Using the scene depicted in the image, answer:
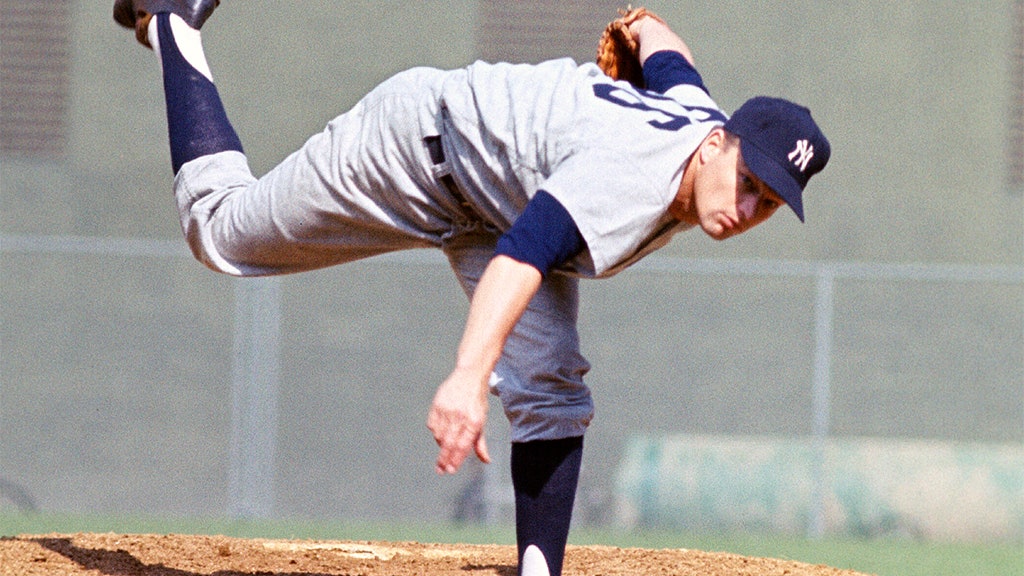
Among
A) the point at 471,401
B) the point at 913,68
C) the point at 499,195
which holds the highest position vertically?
the point at 499,195

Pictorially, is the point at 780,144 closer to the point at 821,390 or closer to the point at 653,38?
the point at 653,38

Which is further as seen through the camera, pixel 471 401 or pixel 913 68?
pixel 913 68

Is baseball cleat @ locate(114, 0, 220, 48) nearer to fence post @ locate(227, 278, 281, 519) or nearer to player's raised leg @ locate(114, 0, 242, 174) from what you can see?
player's raised leg @ locate(114, 0, 242, 174)

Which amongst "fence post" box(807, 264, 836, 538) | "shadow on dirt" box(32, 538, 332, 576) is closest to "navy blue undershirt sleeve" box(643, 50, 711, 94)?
"shadow on dirt" box(32, 538, 332, 576)

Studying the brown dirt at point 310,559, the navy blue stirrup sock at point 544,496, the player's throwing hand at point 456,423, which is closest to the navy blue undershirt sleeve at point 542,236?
the player's throwing hand at point 456,423

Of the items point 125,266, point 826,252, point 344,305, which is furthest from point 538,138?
point 826,252

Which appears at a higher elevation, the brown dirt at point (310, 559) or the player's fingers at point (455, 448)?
the player's fingers at point (455, 448)

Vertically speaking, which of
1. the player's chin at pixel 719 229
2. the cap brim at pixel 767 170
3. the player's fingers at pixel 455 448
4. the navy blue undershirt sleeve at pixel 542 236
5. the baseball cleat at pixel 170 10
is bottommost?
the player's fingers at pixel 455 448

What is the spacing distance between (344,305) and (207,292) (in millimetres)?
1637

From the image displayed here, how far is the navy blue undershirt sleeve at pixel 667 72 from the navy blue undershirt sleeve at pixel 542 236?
918 mm

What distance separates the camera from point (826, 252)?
1348cm

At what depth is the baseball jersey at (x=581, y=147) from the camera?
3059mm

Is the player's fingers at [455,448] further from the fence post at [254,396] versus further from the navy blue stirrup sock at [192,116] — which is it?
the fence post at [254,396]

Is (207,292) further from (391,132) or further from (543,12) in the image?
(391,132)
